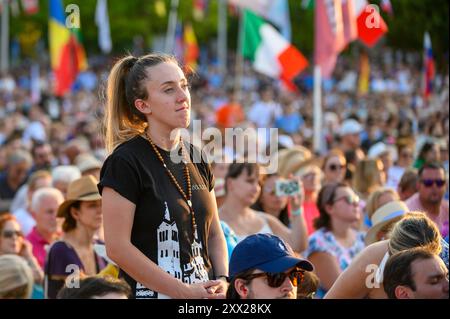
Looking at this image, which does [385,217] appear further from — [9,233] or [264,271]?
[264,271]

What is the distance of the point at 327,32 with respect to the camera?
46.7 ft

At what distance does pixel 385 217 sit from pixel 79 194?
1999 millimetres

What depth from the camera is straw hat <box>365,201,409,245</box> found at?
662 cm

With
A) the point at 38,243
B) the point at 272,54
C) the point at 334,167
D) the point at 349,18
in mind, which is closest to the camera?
the point at 38,243

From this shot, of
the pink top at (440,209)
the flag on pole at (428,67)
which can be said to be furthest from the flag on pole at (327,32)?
the pink top at (440,209)

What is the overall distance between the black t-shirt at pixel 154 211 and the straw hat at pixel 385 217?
254cm

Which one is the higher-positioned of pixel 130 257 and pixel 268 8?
pixel 268 8

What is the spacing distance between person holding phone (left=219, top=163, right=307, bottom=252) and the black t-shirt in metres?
3.09

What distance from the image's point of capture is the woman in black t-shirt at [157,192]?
4.14m

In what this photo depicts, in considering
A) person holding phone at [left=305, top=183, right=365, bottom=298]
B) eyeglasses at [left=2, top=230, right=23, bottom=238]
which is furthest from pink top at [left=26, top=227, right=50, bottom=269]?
person holding phone at [left=305, top=183, right=365, bottom=298]

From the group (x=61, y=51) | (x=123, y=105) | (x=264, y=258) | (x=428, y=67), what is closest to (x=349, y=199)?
(x=123, y=105)

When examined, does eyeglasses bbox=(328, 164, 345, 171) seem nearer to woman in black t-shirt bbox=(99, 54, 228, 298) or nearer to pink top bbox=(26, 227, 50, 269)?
pink top bbox=(26, 227, 50, 269)

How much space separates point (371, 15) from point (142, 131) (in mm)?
3353

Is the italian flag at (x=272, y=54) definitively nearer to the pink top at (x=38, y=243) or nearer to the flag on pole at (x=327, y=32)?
the flag on pole at (x=327, y=32)
